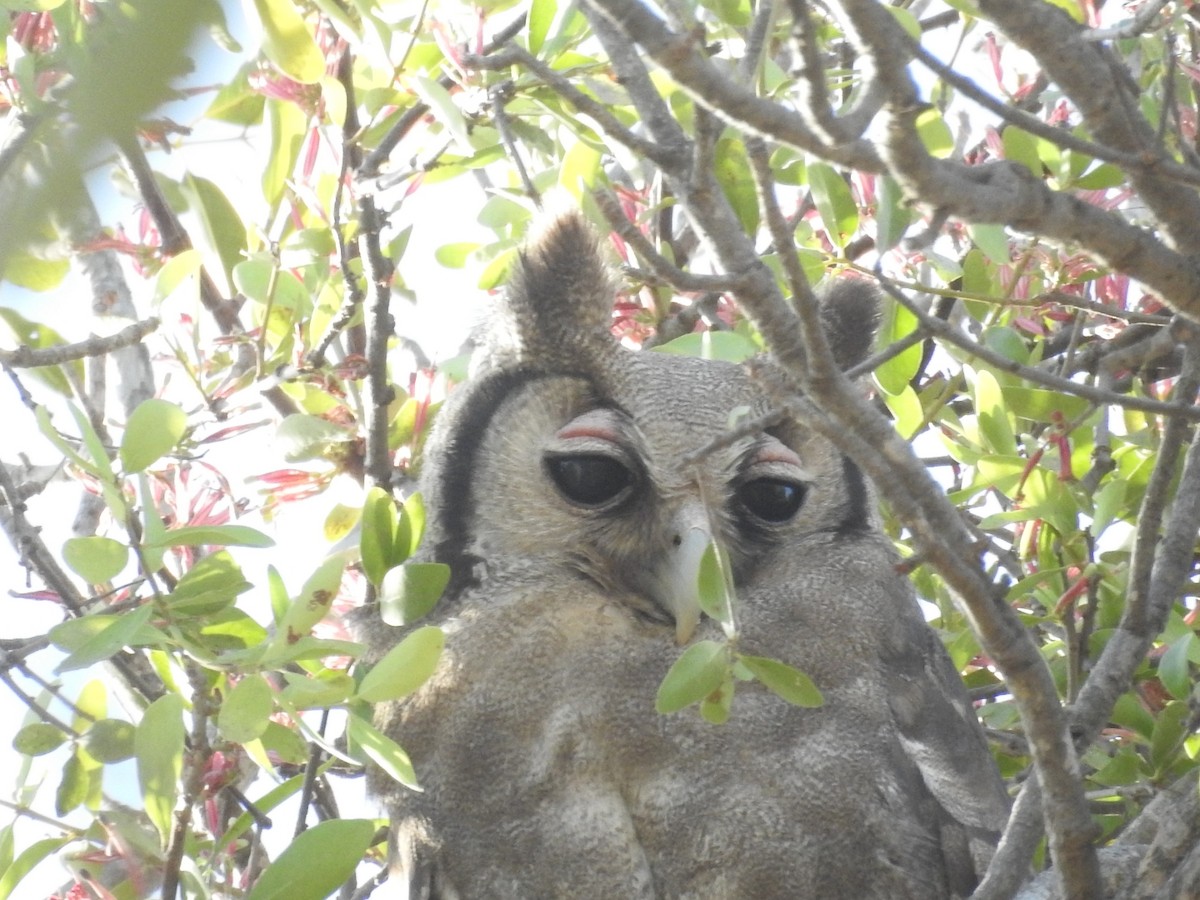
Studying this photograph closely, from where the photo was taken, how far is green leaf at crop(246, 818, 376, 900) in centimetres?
189

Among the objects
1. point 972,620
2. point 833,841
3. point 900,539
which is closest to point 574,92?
point 972,620

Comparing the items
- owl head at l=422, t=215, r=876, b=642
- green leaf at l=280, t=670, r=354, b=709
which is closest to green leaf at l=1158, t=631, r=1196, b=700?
owl head at l=422, t=215, r=876, b=642

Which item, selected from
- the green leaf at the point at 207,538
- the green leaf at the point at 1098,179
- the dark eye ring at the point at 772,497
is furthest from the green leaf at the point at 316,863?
the green leaf at the point at 1098,179

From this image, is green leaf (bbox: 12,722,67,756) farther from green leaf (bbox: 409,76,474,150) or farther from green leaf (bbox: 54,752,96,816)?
green leaf (bbox: 409,76,474,150)

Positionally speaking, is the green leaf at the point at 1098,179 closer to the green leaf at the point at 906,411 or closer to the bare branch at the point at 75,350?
the green leaf at the point at 906,411

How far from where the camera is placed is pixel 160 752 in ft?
6.05

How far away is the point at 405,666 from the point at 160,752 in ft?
1.11

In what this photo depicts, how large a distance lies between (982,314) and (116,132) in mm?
2545

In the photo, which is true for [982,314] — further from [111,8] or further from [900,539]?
[111,8]

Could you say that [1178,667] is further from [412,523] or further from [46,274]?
[46,274]

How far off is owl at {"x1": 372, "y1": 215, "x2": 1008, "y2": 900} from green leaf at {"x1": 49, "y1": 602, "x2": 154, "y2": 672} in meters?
0.64

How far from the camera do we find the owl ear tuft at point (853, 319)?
2.71m

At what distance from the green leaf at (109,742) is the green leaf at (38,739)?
12cm

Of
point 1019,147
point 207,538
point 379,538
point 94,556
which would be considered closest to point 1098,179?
point 1019,147
